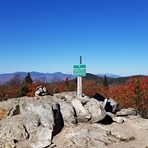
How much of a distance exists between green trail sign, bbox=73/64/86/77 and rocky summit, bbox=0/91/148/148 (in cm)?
166

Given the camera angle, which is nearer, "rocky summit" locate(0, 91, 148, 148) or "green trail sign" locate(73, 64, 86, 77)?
"rocky summit" locate(0, 91, 148, 148)

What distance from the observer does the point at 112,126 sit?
14.5 meters

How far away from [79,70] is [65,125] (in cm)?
392

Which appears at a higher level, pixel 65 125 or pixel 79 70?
pixel 79 70

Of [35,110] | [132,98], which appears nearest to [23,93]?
[132,98]

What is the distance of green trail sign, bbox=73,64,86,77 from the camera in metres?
15.6

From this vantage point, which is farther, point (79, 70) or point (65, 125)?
point (79, 70)

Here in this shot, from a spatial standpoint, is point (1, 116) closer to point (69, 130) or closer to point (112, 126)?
point (69, 130)

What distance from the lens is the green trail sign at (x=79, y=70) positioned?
15.6m

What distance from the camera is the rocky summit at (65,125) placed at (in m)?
11.5

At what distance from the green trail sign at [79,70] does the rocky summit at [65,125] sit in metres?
1.66

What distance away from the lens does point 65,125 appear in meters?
13.9

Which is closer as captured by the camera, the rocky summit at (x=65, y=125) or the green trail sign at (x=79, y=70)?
the rocky summit at (x=65, y=125)

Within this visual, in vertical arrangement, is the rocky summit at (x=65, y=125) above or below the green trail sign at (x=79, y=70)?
below
